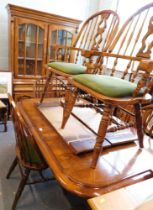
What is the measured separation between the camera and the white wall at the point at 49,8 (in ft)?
9.87

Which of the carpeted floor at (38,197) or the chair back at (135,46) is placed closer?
the chair back at (135,46)

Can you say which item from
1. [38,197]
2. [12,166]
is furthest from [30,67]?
[38,197]

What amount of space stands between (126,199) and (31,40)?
2.71 meters

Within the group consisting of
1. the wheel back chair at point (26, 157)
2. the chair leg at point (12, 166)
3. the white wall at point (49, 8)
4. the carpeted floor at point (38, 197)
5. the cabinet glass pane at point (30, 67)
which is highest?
the white wall at point (49, 8)

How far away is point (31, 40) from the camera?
2941 millimetres

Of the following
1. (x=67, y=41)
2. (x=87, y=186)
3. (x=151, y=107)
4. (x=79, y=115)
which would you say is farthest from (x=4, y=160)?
(x=67, y=41)

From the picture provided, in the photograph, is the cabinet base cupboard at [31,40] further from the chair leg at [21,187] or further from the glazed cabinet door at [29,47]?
the chair leg at [21,187]

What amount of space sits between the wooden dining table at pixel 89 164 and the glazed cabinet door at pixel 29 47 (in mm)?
1661

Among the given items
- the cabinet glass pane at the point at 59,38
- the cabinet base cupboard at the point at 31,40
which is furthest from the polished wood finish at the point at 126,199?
the cabinet glass pane at the point at 59,38

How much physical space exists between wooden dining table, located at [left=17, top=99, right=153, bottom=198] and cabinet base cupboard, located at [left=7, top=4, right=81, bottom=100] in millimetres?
1598

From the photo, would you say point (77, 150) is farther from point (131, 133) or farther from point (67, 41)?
Answer: point (67, 41)

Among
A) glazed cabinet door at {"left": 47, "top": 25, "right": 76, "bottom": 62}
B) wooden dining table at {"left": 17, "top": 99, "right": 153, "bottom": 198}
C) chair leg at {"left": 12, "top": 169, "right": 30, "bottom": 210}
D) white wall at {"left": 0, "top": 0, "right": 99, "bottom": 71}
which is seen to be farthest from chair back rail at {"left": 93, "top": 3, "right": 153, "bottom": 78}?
white wall at {"left": 0, "top": 0, "right": 99, "bottom": 71}

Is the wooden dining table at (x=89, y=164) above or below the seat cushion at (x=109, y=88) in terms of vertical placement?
below

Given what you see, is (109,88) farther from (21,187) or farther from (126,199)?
(21,187)
